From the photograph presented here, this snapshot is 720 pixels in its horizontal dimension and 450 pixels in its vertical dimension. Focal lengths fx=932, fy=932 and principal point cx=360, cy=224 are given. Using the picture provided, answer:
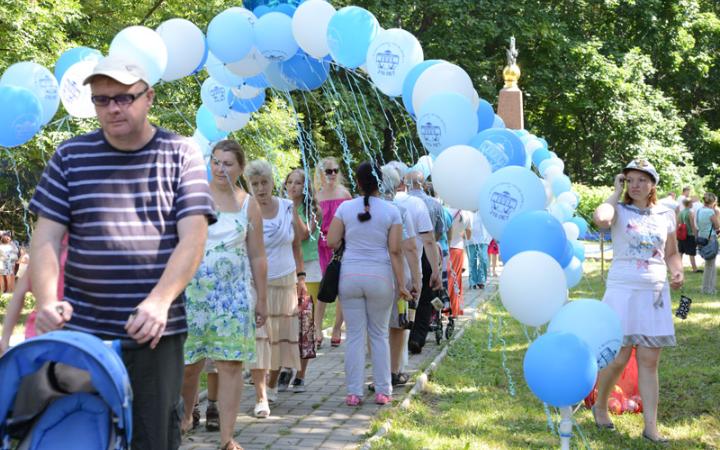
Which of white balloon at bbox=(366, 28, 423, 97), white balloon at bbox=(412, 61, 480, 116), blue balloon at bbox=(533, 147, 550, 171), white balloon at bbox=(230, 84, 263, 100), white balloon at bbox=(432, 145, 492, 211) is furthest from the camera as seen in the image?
blue balloon at bbox=(533, 147, 550, 171)

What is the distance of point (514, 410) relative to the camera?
761cm

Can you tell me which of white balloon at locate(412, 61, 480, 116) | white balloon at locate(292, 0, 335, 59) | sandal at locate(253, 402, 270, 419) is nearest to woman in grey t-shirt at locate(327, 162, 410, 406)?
sandal at locate(253, 402, 270, 419)

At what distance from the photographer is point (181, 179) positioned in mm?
3559

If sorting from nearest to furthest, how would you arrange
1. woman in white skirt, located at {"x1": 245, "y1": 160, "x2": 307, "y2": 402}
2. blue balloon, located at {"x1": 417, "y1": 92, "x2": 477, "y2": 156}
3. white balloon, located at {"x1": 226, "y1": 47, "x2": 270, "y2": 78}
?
blue balloon, located at {"x1": 417, "y1": 92, "x2": 477, "y2": 156} < white balloon, located at {"x1": 226, "y1": 47, "x2": 270, "y2": 78} < woman in white skirt, located at {"x1": 245, "y1": 160, "x2": 307, "y2": 402}

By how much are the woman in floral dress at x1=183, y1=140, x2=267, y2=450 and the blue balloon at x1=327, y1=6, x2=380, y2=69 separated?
121cm

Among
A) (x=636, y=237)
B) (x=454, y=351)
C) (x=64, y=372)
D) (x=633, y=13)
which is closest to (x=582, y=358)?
(x=636, y=237)

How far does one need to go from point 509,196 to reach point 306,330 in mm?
3341

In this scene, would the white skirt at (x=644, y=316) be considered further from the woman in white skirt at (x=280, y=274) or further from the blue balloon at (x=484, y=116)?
the woman in white skirt at (x=280, y=274)

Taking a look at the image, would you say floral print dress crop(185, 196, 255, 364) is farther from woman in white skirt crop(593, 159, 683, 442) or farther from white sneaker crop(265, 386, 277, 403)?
woman in white skirt crop(593, 159, 683, 442)

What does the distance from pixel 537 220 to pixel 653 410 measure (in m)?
2.18

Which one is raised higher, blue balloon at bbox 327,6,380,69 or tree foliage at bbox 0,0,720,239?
tree foliage at bbox 0,0,720,239

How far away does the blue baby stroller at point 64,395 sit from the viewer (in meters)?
3.10

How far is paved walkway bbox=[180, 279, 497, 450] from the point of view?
6537 mm

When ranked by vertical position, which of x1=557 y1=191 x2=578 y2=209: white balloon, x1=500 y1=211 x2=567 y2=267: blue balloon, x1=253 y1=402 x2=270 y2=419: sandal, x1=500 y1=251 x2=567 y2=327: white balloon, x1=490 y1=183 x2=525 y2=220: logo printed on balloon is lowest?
x1=253 y1=402 x2=270 y2=419: sandal
